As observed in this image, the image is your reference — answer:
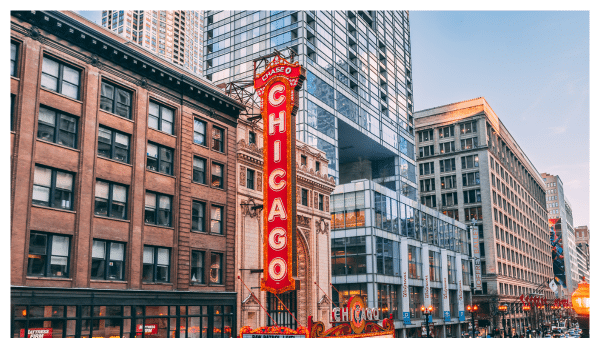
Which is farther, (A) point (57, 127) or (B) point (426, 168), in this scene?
(B) point (426, 168)

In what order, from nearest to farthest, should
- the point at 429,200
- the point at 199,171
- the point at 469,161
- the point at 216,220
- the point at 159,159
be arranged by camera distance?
the point at 159,159 → the point at 199,171 → the point at 216,220 → the point at 469,161 → the point at 429,200

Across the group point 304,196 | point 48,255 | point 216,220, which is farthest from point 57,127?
point 304,196

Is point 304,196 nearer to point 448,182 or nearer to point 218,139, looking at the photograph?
point 218,139

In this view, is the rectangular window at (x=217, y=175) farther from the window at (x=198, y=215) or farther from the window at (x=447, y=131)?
the window at (x=447, y=131)

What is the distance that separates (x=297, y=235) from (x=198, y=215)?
Answer: 11.5m

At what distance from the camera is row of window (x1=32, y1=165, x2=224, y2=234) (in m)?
26.6

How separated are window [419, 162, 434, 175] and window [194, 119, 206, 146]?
96.0 metres

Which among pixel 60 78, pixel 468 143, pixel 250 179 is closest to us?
pixel 60 78

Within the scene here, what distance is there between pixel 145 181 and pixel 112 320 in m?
8.35

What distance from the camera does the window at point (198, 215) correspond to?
35656mm

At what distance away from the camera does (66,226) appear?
27297mm

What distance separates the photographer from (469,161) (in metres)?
119

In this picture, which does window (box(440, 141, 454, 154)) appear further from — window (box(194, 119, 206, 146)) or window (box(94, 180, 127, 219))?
window (box(94, 180, 127, 219))
